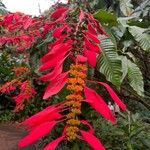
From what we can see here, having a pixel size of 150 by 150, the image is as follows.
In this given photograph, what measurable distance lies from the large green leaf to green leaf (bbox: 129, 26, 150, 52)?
0.19 meters

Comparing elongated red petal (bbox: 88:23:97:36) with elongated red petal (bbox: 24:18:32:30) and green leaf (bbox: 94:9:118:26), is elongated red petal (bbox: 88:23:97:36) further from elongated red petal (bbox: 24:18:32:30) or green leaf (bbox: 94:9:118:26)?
elongated red petal (bbox: 24:18:32:30)

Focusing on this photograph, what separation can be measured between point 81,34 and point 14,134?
6.62 meters

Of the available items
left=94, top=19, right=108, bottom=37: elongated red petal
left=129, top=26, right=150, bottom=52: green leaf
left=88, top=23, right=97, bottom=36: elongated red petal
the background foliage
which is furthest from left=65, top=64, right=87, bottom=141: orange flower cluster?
left=129, top=26, right=150, bottom=52: green leaf

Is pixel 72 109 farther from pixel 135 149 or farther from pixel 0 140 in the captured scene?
pixel 0 140

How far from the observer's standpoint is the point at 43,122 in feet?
3.00

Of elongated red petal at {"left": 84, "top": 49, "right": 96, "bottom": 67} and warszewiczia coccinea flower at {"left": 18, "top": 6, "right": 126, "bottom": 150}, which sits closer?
warszewiczia coccinea flower at {"left": 18, "top": 6, "right": 126, "bottom": 150}

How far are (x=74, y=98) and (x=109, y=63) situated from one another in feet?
1.32

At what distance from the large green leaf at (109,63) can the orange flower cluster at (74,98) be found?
0.28 metres

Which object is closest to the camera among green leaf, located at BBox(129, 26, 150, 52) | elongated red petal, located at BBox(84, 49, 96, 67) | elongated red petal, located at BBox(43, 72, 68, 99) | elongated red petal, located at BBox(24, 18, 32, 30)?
elongated red petal, located at BBox(43, 72, 68, 99)

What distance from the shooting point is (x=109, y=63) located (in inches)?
52.2

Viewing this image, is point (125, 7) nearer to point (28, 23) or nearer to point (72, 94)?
point (28, 23)

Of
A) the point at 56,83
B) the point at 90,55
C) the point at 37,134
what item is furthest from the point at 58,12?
the point at 37,134

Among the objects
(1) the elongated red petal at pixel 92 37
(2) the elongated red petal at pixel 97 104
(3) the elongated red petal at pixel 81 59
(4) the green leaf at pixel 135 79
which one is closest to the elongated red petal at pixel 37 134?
(2) the elongated red petal at pixel 97 104

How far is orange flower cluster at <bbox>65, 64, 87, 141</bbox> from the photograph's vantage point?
35.6 inches
